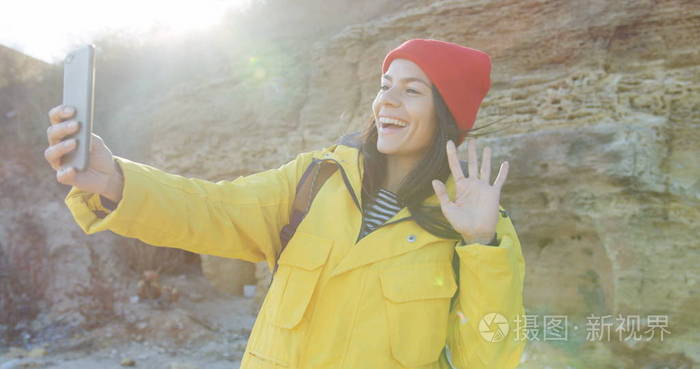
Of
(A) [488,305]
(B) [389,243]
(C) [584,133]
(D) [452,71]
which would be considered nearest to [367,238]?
(B) [389,243]

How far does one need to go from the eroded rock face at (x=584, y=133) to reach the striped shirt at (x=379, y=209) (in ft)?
11.4

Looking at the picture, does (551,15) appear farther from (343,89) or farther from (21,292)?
(21,292)

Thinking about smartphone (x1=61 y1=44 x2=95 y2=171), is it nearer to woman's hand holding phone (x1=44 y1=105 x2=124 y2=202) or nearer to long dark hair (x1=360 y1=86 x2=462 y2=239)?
woman's hand holding phone (x1=44 y1=105 x2=124 y2=202)

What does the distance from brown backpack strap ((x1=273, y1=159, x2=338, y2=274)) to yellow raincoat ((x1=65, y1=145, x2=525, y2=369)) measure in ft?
0.16

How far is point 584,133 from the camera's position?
208 inches

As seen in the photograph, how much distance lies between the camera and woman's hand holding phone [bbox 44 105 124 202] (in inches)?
54.2

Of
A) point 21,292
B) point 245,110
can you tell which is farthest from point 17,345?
point 245,110

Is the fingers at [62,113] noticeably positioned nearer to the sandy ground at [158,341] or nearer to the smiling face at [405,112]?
the smiling face at [405,112]

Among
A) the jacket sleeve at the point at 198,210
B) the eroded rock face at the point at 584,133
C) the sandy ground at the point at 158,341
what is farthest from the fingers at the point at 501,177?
the sandy ground at the point at 158,341

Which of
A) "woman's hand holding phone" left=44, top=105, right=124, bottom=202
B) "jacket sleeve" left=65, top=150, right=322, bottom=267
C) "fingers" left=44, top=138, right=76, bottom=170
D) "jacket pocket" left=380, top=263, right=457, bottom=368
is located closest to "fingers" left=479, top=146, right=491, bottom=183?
"jacket pocket" left=380, top=263, right=457, bottom=368

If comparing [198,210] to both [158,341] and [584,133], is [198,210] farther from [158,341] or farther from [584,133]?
[158,341]

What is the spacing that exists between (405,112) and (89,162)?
1.05 meters

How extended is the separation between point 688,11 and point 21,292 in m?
Answer: 9.16

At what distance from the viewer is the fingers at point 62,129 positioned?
1371 mm
